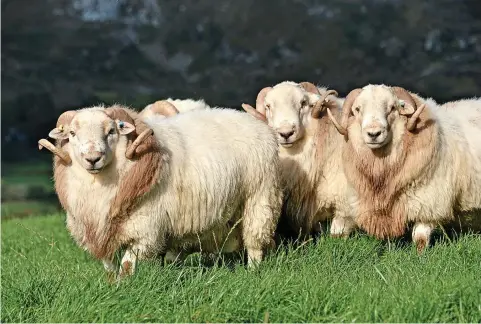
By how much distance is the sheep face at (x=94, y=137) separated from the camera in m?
6.30

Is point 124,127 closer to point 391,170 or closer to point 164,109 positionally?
point 164,109

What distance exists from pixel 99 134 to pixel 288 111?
244 centimetres

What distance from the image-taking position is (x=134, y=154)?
6.55m

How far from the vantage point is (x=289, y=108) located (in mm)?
8242

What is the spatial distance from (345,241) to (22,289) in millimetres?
3154

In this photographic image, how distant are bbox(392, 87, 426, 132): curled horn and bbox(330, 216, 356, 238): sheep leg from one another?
1249 mm

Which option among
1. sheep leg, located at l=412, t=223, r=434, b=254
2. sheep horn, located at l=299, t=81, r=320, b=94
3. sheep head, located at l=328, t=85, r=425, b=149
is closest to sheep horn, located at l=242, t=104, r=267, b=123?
sheep horn, located at l=299, t=81, r=320, b=94

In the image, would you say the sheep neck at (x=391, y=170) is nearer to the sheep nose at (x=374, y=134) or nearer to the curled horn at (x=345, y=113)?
the curled horn at (x=345, y=113)

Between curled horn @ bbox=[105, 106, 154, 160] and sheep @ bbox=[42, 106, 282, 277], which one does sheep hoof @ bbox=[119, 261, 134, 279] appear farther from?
curled horn @ bbox=[105, 106, 154, 160]

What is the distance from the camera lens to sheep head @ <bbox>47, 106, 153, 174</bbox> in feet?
20.7

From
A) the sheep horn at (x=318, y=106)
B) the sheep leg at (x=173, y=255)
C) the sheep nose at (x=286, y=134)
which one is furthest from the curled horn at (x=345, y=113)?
the sheep leg at (x=173, y=255)

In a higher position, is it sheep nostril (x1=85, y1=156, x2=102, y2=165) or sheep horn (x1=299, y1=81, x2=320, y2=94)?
sheep horn (x1=299, y1=81, x2=320, y2=94)

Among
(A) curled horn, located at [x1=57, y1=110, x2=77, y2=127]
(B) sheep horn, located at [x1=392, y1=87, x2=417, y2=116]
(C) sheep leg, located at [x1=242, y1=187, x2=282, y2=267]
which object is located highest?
(A) curled horn, located at [x1=57, y1=110, x2=77, y2=127]

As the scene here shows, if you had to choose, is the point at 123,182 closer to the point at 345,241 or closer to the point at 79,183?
the point at 79,183
